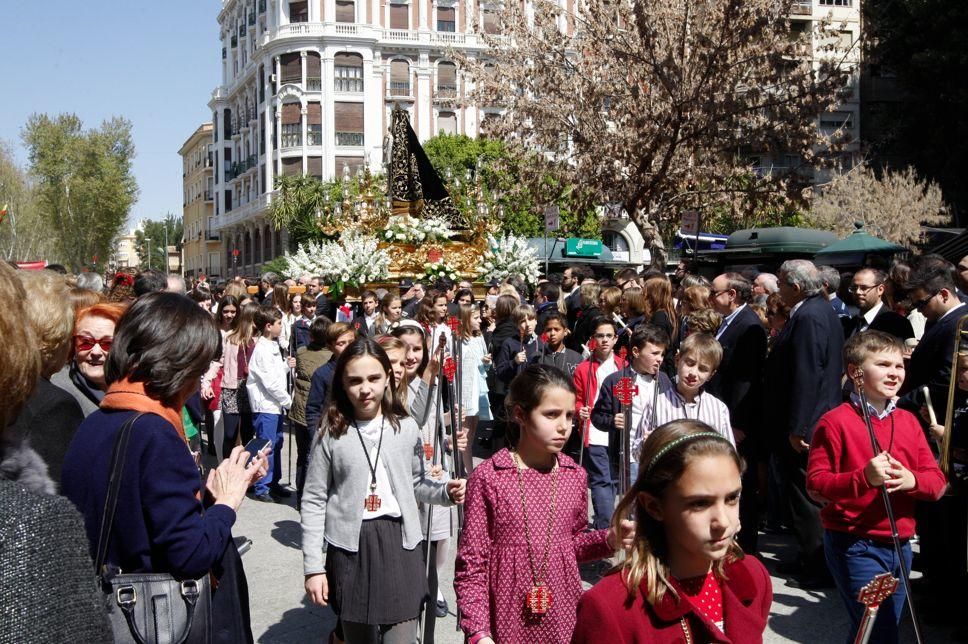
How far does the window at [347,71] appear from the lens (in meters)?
61.3

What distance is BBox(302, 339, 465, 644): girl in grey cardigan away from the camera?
4016 mm

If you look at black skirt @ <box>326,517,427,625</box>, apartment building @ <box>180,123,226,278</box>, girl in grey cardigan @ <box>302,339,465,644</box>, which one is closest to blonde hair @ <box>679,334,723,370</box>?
girl in grey cardigan @ <box>302,339,465,644</box>

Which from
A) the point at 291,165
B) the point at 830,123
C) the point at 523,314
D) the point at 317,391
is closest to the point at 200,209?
the point at 291,165

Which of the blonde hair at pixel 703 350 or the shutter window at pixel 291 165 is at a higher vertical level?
the shutter window at pixel 291 165

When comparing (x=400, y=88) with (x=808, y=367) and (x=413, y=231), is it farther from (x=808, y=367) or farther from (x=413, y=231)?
(x=808, y=367)

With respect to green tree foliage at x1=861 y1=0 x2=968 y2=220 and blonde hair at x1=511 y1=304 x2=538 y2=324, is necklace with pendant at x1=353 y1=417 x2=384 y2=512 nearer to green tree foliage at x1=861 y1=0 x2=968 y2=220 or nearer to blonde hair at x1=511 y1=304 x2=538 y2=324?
blonde hair at x1=511 y1=304 x2=538 y2=324

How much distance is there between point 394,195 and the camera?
18.8 metres

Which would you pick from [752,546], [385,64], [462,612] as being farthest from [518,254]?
[385,64]

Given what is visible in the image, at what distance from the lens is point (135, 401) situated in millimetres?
2836

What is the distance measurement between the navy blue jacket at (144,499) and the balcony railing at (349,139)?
60458 mm

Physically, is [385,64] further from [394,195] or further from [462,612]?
[462,612]

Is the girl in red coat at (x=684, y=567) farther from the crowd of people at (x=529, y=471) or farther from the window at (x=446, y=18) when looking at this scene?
the window at (x=446, y=18)

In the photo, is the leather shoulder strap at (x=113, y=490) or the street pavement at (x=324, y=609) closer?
the leather shoulder strap at (x=113, y=490)

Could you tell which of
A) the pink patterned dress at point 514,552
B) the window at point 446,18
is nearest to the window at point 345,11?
the window at point 446,18
